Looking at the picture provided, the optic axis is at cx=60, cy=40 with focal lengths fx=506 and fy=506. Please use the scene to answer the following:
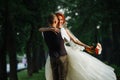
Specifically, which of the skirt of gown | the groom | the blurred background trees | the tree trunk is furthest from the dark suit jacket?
the tree trunk

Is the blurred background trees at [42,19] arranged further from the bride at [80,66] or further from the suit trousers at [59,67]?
the suit trousers at [59,67]

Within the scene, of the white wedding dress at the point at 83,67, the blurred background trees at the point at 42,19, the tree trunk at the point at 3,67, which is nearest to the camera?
the white wedding dress at the point at 83,67

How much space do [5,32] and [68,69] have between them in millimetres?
20082

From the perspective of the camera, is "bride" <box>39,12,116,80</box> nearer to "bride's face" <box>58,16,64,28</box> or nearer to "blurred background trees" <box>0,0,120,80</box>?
"bride's face" <box>58,16,64,28</box>

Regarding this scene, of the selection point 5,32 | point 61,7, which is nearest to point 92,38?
point 61,7

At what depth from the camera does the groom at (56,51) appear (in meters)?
8.48

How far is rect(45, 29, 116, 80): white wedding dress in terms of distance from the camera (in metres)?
8.59

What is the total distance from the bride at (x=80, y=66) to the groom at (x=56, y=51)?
14 centimetres

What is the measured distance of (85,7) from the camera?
3055cm

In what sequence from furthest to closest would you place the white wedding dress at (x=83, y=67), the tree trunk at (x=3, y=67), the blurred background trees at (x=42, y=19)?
the tree trunk at (x=3, y=67) < the blurred background trees at (x=42, y=19) < the white wedding dress at (x=83, y=67)

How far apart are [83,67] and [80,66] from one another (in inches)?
2.6

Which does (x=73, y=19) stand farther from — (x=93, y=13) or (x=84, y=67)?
(x=84, y=67)

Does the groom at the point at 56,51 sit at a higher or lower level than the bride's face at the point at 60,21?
lower

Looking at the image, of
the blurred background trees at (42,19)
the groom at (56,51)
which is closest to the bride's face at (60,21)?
the groom at (56,51)
